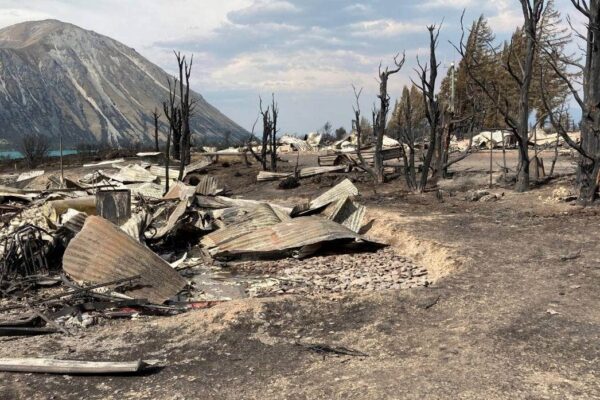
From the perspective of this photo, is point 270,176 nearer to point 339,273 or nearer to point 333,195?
point 333,195

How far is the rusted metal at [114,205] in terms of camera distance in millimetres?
9031

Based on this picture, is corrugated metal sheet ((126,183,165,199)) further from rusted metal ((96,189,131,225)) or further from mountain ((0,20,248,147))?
mountain ((0,20,248,147))

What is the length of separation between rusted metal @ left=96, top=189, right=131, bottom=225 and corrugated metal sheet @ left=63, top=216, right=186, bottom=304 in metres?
2.06

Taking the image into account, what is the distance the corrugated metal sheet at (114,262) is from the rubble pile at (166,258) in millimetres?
14

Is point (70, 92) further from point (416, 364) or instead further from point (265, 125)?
point (416, 364)

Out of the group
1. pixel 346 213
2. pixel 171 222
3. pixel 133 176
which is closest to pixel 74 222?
pixel 171 222

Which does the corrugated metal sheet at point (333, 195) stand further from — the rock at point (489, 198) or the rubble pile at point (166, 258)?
the rock at point (489, 198)

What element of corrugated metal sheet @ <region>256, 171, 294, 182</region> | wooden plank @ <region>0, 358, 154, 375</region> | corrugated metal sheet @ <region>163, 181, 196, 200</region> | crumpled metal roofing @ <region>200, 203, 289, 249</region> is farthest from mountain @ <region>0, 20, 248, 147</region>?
wooden plank @ <region>0, 358, 154, 375</region>

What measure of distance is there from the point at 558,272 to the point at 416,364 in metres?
2.93

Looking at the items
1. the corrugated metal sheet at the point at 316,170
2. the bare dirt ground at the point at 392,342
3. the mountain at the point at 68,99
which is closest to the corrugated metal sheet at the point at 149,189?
the corrugated metal sheet at the point at 316,170

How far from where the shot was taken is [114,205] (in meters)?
9.15

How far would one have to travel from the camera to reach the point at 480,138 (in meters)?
32.4

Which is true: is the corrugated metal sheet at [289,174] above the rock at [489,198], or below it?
above

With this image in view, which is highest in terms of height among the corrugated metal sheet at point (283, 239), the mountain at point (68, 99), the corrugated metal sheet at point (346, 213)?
the mountain at point (68, 99)
